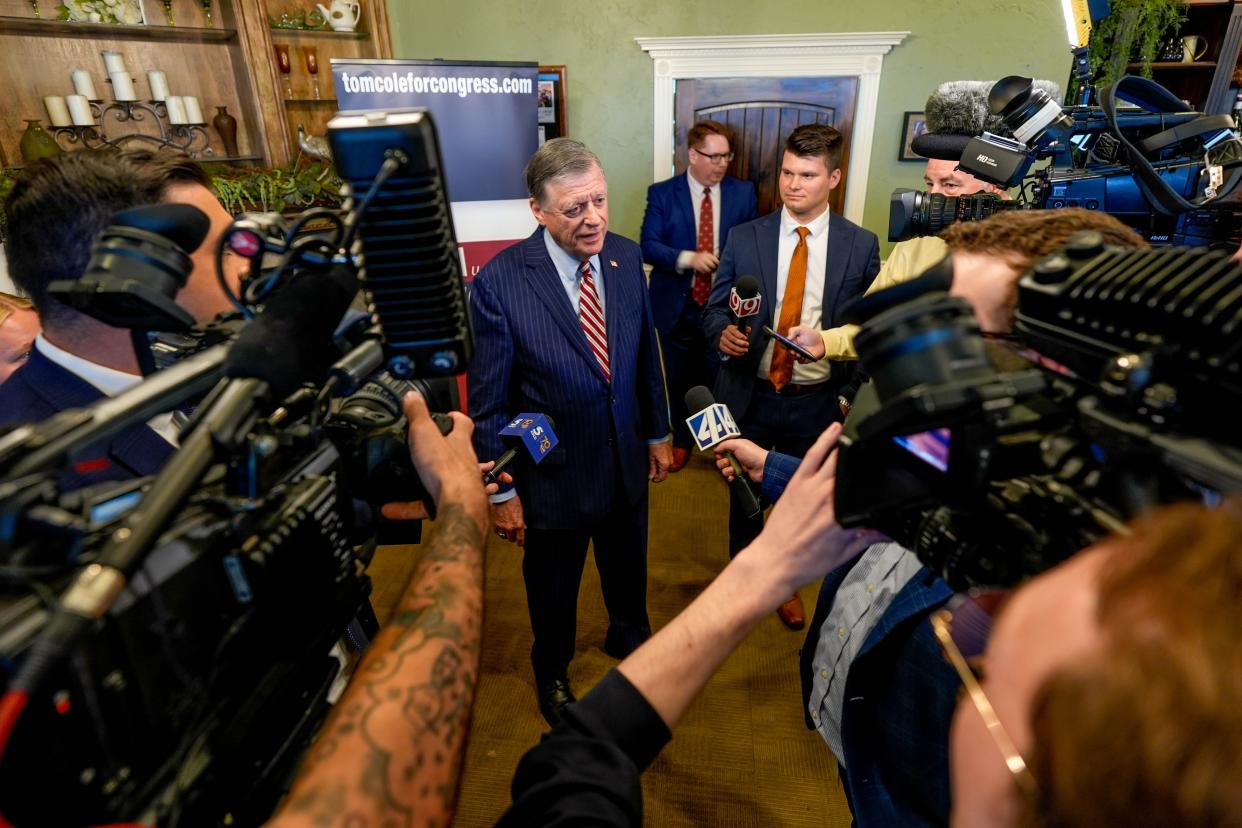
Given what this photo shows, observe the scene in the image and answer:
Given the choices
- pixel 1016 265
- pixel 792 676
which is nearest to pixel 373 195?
A: pixel 1016 265

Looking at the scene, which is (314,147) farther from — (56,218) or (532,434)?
(532,434)

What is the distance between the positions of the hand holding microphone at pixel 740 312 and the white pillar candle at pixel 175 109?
3345 mm

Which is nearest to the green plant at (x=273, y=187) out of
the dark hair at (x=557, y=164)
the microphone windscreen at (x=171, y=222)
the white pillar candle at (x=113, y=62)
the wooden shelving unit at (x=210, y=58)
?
the wooden shelving unit at (x=210, y=58)

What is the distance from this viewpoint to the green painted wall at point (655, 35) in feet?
12.2

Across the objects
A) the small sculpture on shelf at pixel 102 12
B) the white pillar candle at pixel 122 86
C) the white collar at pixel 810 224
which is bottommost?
the white collar at pixel 810 224

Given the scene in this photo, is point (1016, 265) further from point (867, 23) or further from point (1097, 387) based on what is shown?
point (867, 23)

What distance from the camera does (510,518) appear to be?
6.26 ft

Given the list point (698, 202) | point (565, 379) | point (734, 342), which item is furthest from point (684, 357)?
point (565, 379)

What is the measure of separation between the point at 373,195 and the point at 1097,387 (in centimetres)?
79

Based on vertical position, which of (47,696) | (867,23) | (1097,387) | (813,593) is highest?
(867,23)

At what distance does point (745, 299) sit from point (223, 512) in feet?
6.18

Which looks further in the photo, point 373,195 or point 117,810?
point 373,195

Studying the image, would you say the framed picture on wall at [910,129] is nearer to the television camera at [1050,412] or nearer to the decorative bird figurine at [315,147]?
the decorative bird figurine at [315,147]

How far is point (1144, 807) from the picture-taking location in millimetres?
351
